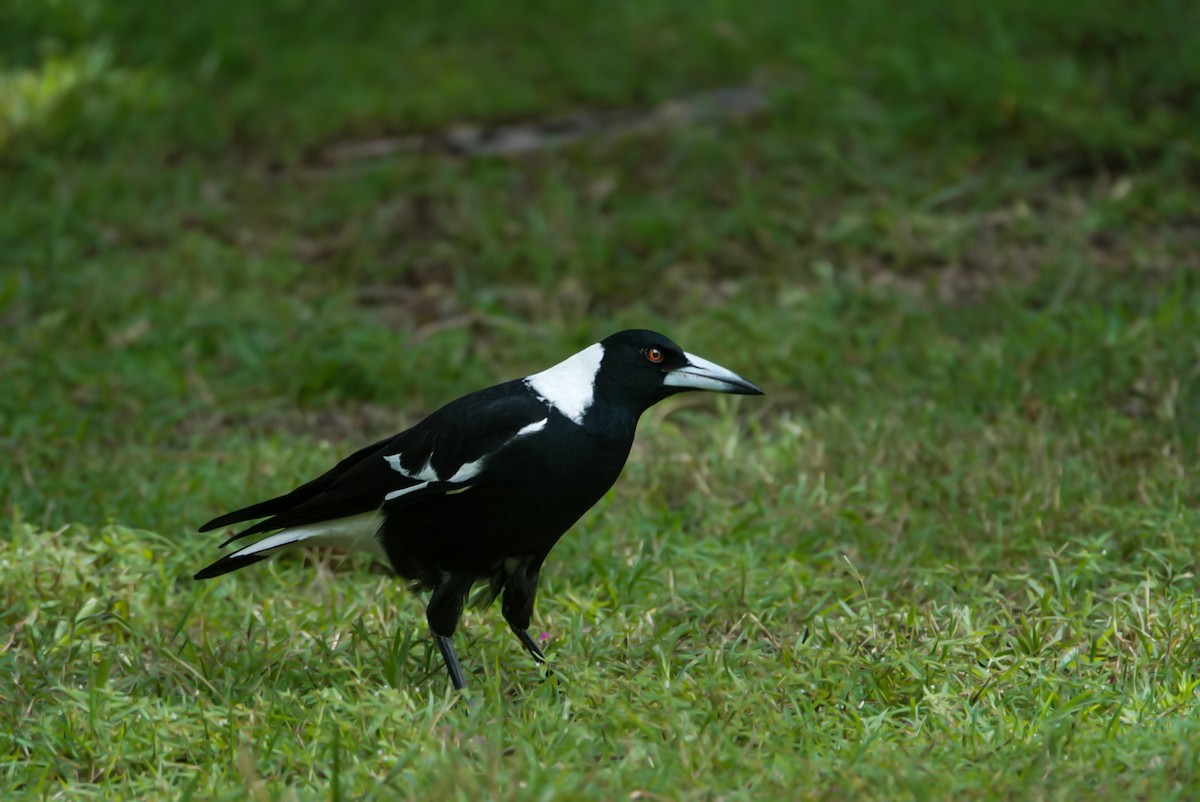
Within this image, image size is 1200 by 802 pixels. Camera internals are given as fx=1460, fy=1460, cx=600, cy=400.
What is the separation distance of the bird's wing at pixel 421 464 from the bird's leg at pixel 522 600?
0.28 metres

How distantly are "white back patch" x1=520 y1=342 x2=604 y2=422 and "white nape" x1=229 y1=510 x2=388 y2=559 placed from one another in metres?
0.51

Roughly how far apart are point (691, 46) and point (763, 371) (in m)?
3.25

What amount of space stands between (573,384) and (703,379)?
1.05ft

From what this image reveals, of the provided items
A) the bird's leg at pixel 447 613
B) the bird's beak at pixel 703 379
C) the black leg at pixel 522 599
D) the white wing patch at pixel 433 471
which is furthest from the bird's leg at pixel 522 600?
the bird's beak at pixel 703 379

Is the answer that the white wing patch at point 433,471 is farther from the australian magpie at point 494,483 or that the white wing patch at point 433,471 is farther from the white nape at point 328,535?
the white nape at point 328,535

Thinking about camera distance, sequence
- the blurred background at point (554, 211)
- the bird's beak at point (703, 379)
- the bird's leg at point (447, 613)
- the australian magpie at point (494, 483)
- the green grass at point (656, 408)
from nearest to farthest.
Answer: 1. the green grass at point (656, 408)
2. the australian magpie at point (494, 483)
3. the bird's leg at point (447, 613)
4. the bird's beak at point (703, 379)
5. the blurred background at point (554, 211)

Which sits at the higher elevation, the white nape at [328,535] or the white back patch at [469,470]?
the white back patch at [469,470]

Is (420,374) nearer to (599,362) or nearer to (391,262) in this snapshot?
(391,262)

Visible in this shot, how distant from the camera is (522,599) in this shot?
11.0 ft

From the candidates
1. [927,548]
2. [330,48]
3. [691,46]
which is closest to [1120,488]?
[927,548]

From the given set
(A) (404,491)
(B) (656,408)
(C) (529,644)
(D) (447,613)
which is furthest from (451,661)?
(B) (656,408)

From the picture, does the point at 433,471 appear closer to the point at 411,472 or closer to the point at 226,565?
the point at 411,472

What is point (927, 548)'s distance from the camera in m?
3.92

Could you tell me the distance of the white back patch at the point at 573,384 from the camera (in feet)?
10.6
